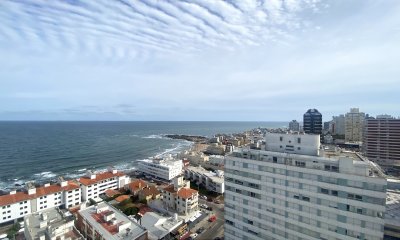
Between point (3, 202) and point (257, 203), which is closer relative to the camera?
point (257, 203)

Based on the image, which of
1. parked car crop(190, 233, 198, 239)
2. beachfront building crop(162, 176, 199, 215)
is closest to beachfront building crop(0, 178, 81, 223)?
beachfront building crop(162, 176, 199, 215)

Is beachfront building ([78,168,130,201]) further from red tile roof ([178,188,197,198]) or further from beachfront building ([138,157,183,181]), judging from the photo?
red tile roof ([178,188,197,198])

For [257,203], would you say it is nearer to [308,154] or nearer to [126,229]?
[308,154]

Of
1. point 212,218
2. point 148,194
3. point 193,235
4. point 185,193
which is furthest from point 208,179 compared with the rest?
point 193,235

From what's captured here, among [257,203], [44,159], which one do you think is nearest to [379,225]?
[257,203]

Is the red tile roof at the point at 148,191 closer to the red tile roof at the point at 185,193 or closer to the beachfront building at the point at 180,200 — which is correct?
the beachfront building at the point at 180,200

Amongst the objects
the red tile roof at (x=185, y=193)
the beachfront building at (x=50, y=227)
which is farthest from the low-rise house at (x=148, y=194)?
the beachfront building at (x=50, y=227)
